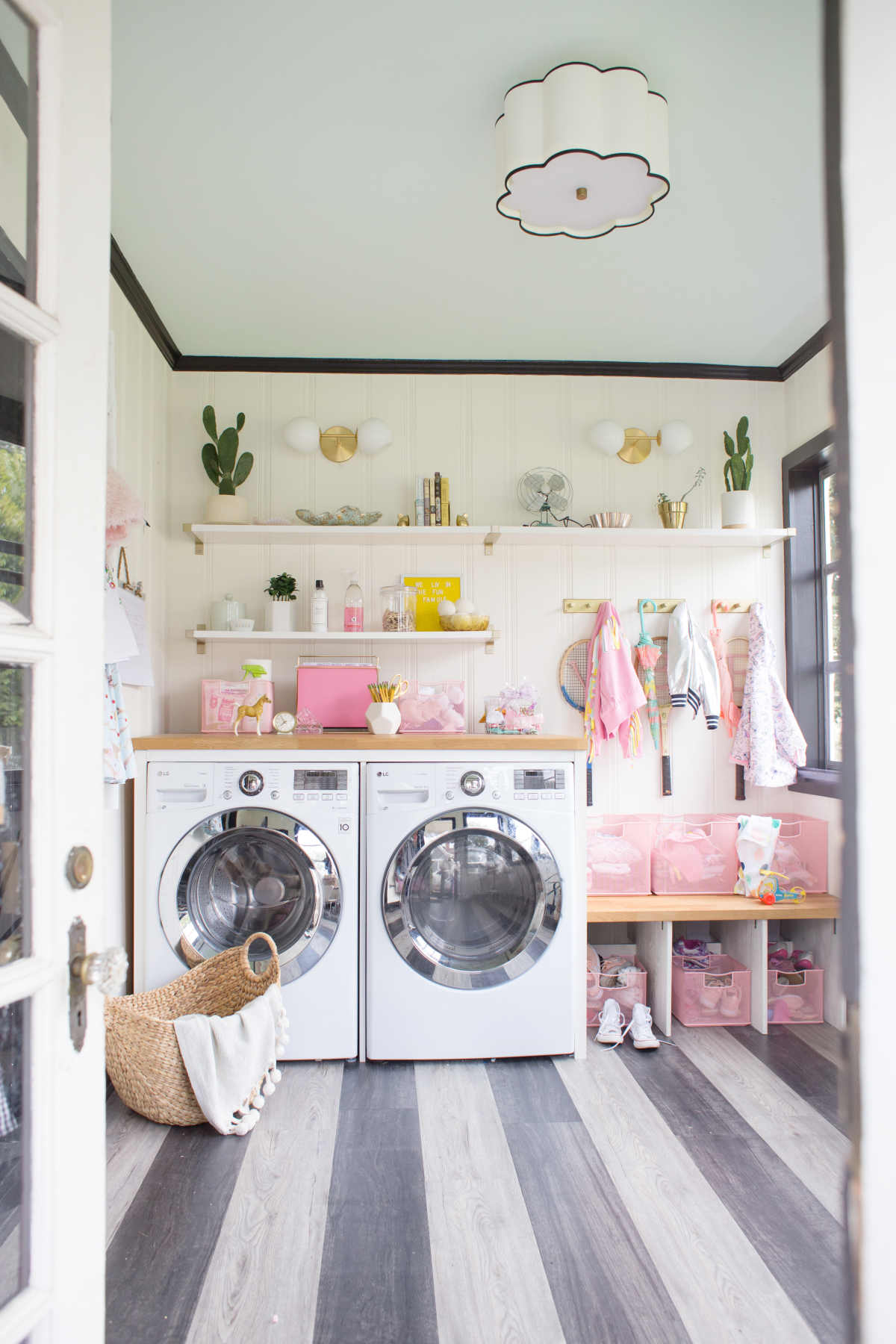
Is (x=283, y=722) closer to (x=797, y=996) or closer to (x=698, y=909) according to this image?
(x=698, y=909)

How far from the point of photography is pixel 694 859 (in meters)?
3.14

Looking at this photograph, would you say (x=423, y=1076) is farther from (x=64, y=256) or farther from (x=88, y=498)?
(x=64, y=256)

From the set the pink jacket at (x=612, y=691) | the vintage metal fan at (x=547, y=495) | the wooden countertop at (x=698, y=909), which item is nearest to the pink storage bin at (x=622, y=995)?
the wooden countertop at (x=698, y=909)

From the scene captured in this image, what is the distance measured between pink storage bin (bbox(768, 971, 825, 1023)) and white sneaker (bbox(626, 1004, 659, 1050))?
0.48 meters

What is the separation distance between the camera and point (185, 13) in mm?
1747

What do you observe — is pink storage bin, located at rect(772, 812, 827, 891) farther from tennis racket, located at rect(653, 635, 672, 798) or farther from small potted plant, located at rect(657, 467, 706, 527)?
small potted plant, located at rect(657, 467, 706, 527)

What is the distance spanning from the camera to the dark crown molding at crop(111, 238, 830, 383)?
3.44 meters

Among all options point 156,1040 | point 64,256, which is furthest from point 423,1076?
point 64,256

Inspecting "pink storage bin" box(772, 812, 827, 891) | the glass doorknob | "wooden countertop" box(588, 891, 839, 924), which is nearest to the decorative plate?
"wooden countertop" box(588, 891, 839, 924)

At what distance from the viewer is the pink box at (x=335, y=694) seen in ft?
10.6

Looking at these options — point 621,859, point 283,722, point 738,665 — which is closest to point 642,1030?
point 621,859

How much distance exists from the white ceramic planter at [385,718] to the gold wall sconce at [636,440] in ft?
4.63

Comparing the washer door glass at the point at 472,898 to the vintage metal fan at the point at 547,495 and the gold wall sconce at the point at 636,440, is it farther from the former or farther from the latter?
the gold wall sconce at the point at 636,440

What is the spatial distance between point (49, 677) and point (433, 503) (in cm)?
265
